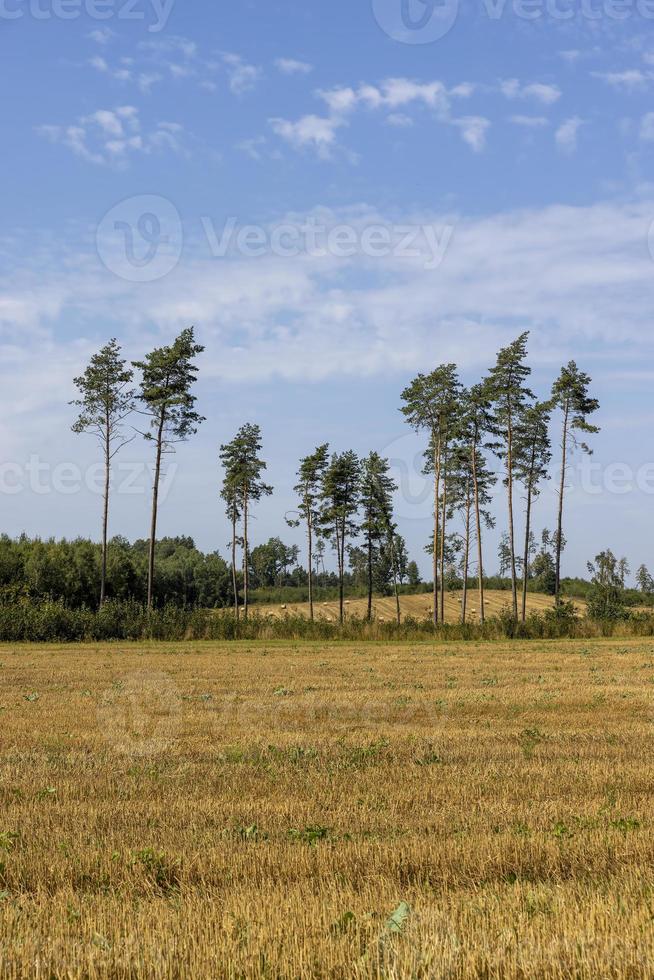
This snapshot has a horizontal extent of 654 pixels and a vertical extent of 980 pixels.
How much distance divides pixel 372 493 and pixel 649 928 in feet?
279

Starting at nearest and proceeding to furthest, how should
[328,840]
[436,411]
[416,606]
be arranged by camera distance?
[328,840]
[436,411]
[416,606]

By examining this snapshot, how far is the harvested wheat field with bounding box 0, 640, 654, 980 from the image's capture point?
16.5ft

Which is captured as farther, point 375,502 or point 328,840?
point 375,502

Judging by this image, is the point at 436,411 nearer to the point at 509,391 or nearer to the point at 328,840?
the point at 509,391

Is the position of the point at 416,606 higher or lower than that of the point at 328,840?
lower

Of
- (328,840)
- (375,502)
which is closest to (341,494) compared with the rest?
(375,502)

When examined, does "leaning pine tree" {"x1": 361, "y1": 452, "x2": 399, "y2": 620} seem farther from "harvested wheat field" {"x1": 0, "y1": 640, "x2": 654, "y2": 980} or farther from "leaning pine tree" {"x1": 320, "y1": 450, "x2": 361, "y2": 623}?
"harvested wheat field" {"x1": 0, "y1": 640, "x2": 654, "y2": 980}

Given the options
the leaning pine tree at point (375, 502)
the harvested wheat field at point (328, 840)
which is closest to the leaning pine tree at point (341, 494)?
the leaning pine tree at point (375, 502)

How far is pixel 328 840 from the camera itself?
297 inches

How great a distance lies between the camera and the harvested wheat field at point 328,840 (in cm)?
503

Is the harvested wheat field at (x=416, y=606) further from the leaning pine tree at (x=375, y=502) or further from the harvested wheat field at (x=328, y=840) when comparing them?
the harvested wheat field at (x=328, y=840)

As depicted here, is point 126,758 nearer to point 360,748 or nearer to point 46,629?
point 360,748

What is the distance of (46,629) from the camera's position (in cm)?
4606

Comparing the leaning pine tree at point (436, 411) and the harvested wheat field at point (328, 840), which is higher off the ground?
the leaning pine tree at point (436, 411)
